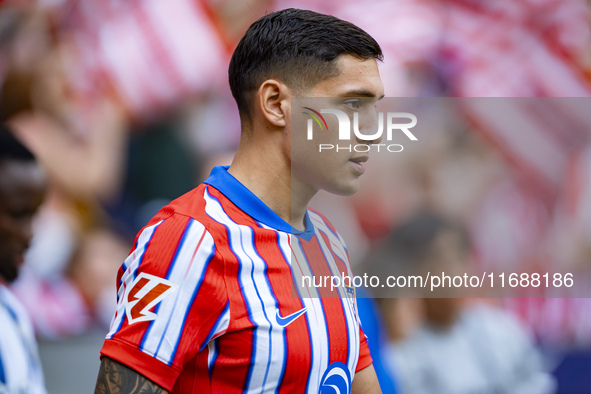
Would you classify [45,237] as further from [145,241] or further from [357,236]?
[145,241]

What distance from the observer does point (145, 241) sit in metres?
1.07

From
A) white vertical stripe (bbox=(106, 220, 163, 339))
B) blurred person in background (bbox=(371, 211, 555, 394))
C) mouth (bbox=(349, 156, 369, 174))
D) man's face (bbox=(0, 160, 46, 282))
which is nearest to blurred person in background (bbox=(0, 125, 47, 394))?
man's face (bbox=(0, 160, 46, 282))

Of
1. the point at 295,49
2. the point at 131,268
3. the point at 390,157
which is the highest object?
the point at 390,157

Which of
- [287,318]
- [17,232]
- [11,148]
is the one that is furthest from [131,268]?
[11,148]

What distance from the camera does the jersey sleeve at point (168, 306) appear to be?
1.00 meters

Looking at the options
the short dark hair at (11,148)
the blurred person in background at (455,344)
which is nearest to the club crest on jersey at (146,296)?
the blurred person in background at (455,344)

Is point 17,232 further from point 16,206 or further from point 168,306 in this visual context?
point 168,306

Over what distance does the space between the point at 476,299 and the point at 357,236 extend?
686 mm

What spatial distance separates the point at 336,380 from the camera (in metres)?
1.21

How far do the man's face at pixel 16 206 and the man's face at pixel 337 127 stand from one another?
6.20 feet

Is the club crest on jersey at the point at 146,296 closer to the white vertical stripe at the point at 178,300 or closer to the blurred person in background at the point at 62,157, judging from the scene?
the white vertical stripe at the point at 178,300

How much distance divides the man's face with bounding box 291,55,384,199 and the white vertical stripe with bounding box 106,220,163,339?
356 mm

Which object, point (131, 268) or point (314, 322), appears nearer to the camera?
point (131, 268)

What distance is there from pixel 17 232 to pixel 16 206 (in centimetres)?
13
